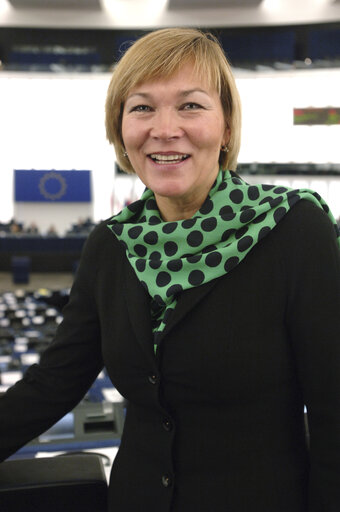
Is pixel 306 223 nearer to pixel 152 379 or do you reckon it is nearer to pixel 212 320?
pixel 212 320

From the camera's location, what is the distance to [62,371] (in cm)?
131

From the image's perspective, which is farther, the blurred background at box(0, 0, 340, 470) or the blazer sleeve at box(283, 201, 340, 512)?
the blurred background at box(0, 0, 340, 470)

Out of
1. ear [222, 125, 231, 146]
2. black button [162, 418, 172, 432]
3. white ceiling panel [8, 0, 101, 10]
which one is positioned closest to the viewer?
black button [162, 418, 172, 432]

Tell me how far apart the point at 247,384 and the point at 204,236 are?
313mm

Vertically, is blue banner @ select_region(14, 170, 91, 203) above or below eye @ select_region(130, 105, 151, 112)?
above

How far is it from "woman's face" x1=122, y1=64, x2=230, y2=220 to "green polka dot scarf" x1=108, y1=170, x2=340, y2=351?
0.06 m

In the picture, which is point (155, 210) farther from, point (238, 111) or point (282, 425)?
point (282, 425)

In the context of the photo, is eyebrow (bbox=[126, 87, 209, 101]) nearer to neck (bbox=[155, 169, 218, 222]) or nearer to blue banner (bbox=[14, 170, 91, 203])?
neck (bbox=[155, 169, 218, 222])

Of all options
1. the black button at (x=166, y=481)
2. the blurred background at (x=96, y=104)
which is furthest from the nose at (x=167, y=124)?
the blurred background at (x=96, y=104)

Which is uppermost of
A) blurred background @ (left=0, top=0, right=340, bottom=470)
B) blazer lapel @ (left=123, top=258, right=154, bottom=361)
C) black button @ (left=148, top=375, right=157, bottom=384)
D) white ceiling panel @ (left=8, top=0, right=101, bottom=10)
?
white ceiling panel @ (left=8, top=0, right=101, bottom=10)

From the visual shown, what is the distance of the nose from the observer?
3.72 ft

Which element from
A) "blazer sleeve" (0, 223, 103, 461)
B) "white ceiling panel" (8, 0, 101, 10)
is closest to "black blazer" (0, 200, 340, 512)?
"blazer sleeve" (0, 223, 103, 461)

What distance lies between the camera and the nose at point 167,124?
1.13m

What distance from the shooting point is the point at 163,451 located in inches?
45.3
